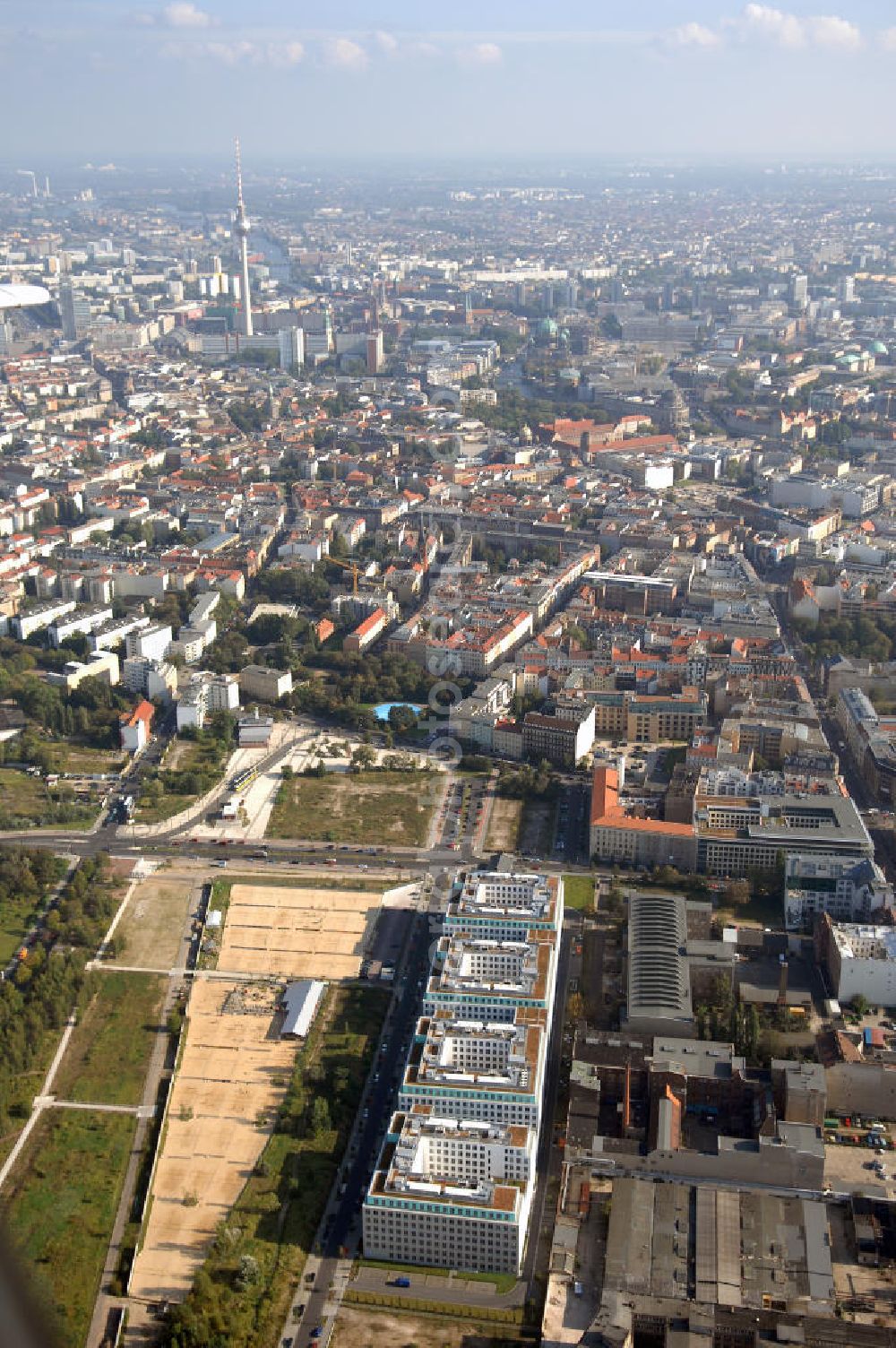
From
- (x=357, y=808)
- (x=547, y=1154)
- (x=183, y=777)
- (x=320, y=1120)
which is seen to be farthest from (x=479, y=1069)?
(x=183, y=777)

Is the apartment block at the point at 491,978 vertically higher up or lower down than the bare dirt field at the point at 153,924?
higher up

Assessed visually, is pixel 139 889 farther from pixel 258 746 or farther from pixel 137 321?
pixel 137 321

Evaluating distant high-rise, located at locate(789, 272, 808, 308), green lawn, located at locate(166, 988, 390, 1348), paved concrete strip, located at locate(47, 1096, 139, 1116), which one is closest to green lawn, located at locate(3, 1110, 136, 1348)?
paved concrete strip, located at locate(47, 1096, 139, 1116)

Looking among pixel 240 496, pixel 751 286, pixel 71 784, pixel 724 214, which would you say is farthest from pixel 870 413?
pixel 724 214

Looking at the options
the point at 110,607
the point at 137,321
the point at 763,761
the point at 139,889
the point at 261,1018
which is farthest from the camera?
the point at 137,321

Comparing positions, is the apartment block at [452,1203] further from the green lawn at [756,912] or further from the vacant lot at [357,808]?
the vacant lot at [357,808]

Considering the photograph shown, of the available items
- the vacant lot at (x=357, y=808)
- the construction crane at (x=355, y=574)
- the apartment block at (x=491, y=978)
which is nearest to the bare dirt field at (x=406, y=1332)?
the apartment block at (x=491, y=978)
